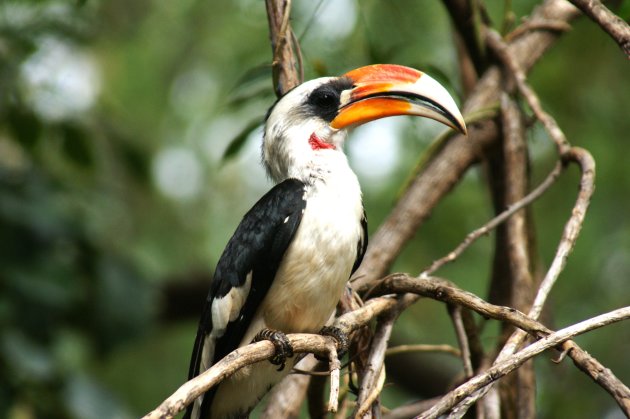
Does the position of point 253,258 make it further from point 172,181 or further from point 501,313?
point 172,181

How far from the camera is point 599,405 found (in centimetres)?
611

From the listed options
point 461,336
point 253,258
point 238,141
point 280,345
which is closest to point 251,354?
point 280,345

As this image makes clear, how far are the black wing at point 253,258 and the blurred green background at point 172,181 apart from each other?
0.88m

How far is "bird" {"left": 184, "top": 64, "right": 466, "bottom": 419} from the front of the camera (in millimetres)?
3148

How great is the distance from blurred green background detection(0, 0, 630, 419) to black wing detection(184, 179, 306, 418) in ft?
2.89

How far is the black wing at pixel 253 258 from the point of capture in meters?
3.16

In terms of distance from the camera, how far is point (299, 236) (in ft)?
10.4

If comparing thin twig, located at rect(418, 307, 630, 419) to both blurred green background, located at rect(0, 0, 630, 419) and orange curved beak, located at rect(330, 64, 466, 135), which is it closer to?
orange curved beak, located at rect(330, 64, 466, 135)

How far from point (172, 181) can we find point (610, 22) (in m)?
5.90

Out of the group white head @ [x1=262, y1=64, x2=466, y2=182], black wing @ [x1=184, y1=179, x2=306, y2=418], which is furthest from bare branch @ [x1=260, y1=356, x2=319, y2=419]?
white head @ [x1=262, y1=64, x2=466, y2=182]

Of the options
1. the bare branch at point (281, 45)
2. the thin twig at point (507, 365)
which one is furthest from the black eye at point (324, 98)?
the thin twig at point (507, 365)

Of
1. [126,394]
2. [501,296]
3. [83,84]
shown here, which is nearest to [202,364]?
[501,296]

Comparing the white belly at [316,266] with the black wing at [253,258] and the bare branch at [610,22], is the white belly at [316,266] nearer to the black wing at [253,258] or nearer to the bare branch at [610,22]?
the black wing at [253,258]

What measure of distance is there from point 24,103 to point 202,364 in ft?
8.53
